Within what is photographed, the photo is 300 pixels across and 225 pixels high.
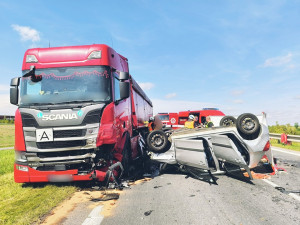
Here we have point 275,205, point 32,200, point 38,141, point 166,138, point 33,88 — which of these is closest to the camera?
point 275,205

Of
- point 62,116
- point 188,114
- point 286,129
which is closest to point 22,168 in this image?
point 62,116

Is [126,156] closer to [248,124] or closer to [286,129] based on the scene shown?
[248,124]

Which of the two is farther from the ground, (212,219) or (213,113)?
(213,113)

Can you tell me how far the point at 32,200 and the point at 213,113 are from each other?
1220 cm

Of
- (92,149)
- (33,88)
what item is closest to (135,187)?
(92,149)

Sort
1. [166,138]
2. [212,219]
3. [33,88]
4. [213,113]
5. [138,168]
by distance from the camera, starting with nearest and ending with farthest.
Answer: [212,219] → [33,88] → [166,138] → [138,168] → [213,113]

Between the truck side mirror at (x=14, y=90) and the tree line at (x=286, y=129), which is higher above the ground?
the truck side mirror at (x=14, y=90)

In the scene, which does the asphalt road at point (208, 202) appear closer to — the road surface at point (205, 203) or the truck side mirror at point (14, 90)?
the road surface at point (205, 203)

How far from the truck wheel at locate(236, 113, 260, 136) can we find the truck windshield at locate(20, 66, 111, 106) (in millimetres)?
3283

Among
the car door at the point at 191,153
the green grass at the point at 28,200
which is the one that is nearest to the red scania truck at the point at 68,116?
the green grass at the point at 28,200

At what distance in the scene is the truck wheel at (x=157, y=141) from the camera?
663cm

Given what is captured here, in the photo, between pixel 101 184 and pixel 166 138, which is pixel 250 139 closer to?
pixel 166 138

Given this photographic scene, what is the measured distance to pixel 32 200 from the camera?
4.57 meters

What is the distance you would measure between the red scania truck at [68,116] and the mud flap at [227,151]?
2455 mm
